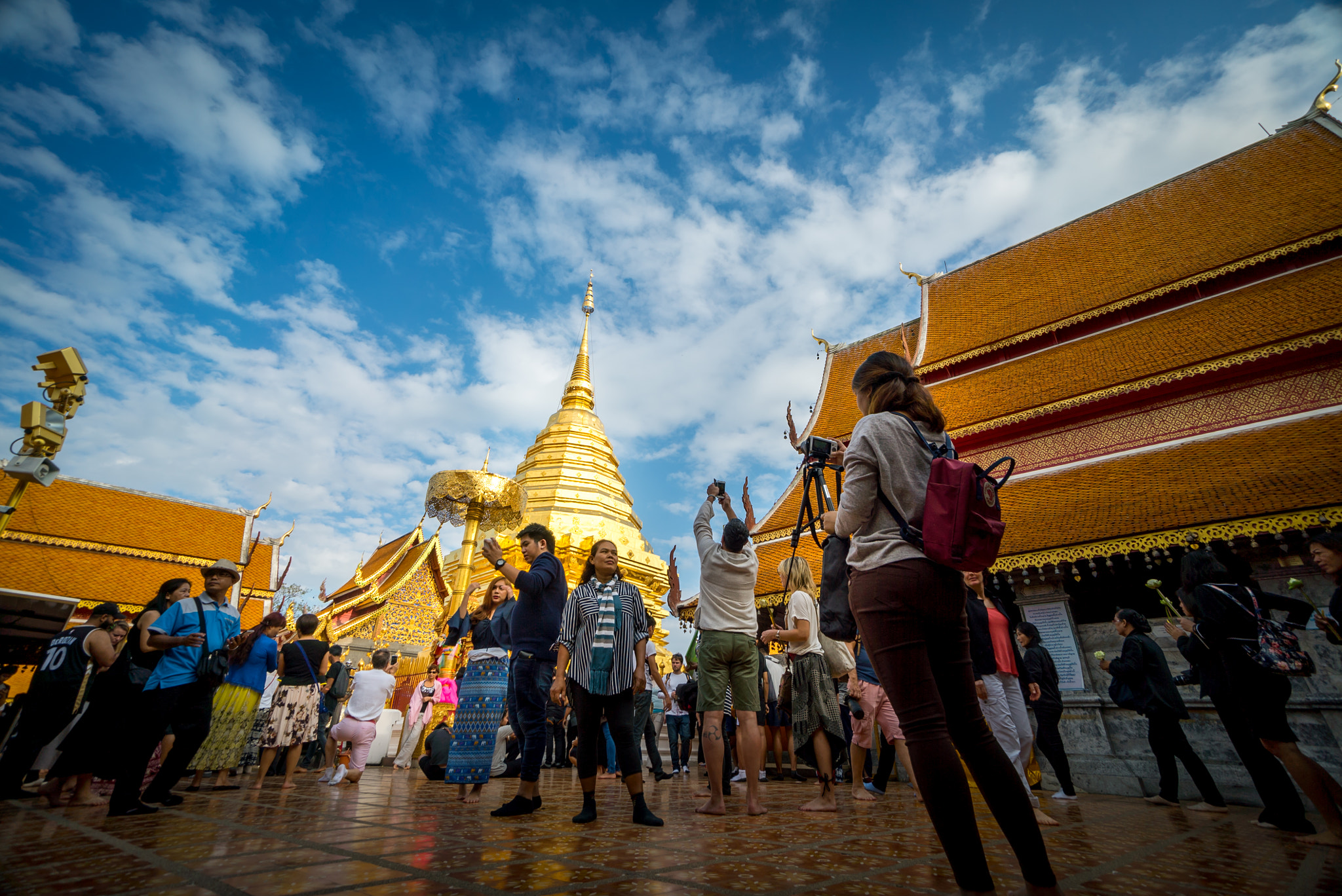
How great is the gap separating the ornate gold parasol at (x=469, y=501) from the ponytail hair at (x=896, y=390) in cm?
893

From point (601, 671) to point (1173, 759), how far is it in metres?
4.54

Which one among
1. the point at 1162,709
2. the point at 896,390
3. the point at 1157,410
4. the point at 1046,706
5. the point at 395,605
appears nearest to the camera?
the point at 896,390

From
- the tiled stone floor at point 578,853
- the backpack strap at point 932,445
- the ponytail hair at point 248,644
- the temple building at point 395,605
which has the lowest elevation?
the tiled stone floor at point 578,853

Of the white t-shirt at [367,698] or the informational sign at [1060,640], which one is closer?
the white t-shirt at [367,698]

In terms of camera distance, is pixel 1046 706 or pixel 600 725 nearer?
pixel 600 725

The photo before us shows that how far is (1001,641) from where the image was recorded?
4117mm

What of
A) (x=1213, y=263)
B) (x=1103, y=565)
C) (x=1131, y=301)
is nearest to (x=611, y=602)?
(x=1103, y=565)

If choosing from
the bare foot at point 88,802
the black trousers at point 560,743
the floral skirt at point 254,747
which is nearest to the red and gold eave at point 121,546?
the floral skirt at point 254,747

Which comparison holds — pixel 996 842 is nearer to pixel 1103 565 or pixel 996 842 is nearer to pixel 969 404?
pixel 1103 565

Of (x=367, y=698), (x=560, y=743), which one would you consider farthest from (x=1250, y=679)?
(x=560, y=743)

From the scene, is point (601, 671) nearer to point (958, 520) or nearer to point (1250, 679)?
point (958, 520)

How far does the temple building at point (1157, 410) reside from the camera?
19.2ft

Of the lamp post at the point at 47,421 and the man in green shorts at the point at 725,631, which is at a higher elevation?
the lamp post at the point at 47,421

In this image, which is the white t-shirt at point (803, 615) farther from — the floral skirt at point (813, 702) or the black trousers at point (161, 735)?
the black trousers at point (161, 735)
